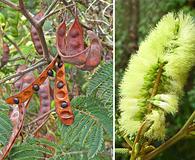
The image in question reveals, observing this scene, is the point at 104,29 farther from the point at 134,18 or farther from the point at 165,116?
the point at 165,116

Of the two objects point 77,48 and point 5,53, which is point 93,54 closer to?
point 77,48

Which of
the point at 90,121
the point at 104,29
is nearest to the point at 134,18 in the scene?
the point at 104,29

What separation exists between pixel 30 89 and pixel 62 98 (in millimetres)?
50

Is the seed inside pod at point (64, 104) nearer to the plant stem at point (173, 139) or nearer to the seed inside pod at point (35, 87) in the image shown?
the seed inside pod at point (35, 87)

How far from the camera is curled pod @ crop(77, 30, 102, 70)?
3.01 feet

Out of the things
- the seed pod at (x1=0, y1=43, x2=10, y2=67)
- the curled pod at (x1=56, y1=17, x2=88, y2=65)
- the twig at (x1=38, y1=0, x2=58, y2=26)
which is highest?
the twig at (x1=38, y1=0, x2=58, y2=26)

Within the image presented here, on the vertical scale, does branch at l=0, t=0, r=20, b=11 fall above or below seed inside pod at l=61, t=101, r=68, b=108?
above

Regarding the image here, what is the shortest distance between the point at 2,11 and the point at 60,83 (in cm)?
21

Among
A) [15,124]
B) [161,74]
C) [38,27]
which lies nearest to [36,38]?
[38,27]

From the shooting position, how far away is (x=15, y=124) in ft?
3.17

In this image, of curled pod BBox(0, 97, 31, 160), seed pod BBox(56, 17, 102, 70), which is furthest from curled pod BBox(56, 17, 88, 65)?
curled pod BBox(0, 97, 31, 160)

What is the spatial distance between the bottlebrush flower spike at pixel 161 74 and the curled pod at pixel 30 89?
130 millimetres

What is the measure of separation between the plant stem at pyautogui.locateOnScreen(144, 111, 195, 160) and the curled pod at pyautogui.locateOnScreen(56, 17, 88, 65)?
0.16m

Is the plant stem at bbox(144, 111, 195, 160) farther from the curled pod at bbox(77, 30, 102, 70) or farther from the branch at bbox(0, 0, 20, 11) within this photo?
the branch at bbox(0, 0, 20, 11)
